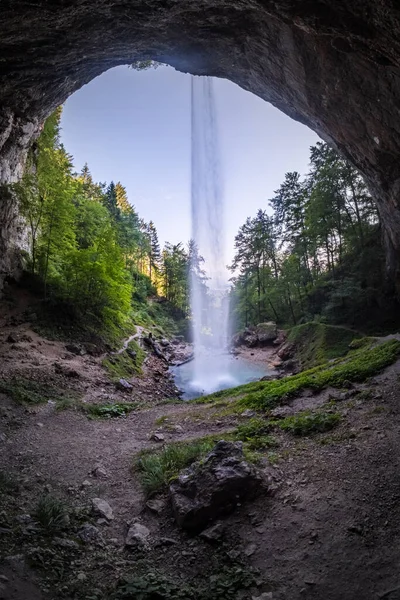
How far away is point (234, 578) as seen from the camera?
11.1 feet

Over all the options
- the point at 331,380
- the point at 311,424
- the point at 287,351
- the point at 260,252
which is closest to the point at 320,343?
the point at 287,351

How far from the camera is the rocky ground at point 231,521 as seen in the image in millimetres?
3193

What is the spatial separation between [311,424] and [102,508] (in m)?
4.53

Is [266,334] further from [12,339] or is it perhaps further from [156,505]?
[156,505]

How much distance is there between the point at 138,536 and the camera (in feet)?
13.8

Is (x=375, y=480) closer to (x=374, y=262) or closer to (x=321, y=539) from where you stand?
(x=321, y=539)

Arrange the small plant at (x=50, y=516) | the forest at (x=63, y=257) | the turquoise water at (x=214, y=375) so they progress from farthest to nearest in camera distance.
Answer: the turquoise water at (x=214, y=375) → the forest at (x=63, y=257) → the small plant at (x=50, y=516)

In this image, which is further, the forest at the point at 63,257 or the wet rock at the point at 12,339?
the forest at the point at 63,257

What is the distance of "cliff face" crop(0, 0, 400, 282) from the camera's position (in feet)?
19.4

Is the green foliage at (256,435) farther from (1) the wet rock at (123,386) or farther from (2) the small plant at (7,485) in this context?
(1) the wet rock at (123,386)

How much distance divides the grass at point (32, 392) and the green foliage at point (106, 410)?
683 mm

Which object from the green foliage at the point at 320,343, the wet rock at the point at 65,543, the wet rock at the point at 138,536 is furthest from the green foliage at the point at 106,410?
the green foliage at the point at 320,343

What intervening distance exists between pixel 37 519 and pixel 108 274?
15585 mm

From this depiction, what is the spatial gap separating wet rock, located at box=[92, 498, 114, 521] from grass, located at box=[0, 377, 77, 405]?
597 centimetres
